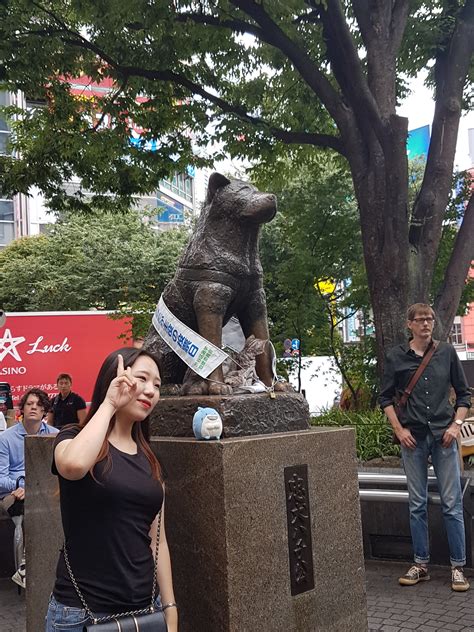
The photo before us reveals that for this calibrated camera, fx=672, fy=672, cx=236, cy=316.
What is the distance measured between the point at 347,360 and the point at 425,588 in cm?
729

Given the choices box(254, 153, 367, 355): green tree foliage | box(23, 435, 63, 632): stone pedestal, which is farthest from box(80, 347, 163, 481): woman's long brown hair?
box(254, 153, 367, 355): green tree foliage

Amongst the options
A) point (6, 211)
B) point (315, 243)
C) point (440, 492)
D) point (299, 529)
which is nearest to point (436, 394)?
point (440, 492)

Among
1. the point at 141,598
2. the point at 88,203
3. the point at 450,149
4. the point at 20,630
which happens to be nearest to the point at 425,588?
the point at 20,630

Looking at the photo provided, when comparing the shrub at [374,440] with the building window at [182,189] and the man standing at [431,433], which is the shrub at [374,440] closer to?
the man standing at [431,433]

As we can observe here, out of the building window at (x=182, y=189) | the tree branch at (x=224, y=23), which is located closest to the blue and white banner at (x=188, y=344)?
the tree branch at (x=224, y=23)

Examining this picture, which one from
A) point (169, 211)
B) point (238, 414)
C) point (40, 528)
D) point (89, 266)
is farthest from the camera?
point (169, 211)

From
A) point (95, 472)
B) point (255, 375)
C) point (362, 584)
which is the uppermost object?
point (255, 375)

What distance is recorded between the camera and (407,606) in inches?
182

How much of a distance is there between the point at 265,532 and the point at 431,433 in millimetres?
2150

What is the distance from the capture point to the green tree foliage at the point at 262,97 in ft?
27.2

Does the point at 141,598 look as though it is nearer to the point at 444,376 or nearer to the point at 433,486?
the point at 444,376

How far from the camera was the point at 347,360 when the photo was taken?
1214cm

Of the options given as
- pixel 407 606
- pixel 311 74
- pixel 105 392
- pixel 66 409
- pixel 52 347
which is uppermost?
pixel 311 74

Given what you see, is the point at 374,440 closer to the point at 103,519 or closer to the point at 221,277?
the point at 221,277
